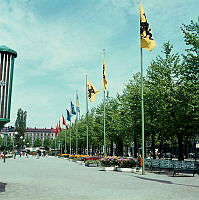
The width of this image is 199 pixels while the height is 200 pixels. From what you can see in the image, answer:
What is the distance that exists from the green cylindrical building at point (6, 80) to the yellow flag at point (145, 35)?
11.0 meters

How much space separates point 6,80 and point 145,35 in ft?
39.7

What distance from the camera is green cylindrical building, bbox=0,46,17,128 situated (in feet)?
39.1

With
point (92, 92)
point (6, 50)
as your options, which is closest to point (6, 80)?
point (6, 50)

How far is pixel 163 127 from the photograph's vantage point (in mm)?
28250

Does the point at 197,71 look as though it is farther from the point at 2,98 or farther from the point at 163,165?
the point at 2,98

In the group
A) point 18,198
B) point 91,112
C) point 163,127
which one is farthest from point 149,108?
point 91,112

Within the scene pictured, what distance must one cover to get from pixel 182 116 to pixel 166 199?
16.8 meters

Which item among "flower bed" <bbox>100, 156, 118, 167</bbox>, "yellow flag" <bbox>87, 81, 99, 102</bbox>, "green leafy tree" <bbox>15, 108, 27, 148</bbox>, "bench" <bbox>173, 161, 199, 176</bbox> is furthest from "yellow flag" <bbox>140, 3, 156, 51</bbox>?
"green leafy tree" <bbox>15, 108, 27, 148</bbox>

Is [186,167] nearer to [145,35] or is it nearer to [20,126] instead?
[145,35]

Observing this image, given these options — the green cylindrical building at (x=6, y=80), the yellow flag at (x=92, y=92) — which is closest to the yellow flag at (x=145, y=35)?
the green cylindrical building at (x=6, y=80)

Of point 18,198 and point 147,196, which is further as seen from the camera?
point 147,196

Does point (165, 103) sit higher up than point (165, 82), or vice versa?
point (165, 82)

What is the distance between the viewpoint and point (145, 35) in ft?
70.3

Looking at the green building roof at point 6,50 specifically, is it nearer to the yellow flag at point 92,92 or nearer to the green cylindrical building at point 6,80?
the green cylindrical building at point 6,80
